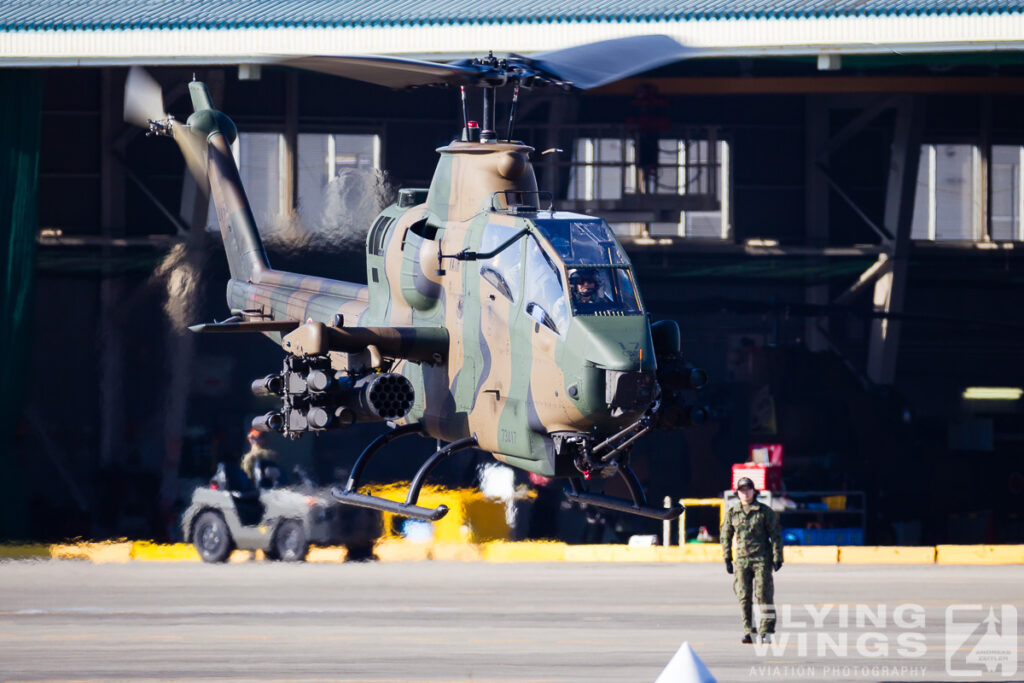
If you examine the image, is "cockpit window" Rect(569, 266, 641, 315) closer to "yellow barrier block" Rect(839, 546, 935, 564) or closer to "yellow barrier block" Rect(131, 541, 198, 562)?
"yellow barrier block" Rect(839, 546, 935, 564)

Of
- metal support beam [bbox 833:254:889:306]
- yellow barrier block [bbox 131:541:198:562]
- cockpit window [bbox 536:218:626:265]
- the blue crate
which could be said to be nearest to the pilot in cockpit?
cockpit window [bbox 536:218:626:265]

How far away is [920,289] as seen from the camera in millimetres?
27672

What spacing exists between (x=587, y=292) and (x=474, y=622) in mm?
8627

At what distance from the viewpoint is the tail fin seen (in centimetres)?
1730

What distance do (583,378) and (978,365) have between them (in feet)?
59.6

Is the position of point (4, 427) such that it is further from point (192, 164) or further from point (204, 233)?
point (192, 164)

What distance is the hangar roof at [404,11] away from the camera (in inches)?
859

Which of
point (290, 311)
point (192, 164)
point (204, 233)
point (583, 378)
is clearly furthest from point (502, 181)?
point (204, 233)

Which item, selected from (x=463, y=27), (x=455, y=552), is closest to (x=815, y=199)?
(x=463, y=27)

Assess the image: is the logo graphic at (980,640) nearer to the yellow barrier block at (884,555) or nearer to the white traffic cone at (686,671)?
the yellow barrier block at (884,555)

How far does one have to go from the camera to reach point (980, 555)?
84.2 feet

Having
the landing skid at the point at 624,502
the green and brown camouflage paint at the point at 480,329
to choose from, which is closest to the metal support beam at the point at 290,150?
the green and brown camouflage paint at the point at 480,329

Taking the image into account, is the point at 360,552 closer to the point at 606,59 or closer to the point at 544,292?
the point at 606,59

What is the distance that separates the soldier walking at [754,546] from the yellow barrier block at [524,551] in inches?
407
